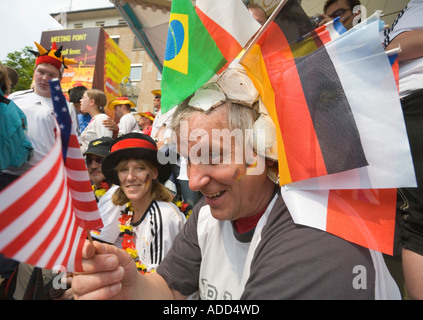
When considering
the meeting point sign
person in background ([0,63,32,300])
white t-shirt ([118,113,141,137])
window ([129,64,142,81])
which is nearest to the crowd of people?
person in background ([0,63,32,300])

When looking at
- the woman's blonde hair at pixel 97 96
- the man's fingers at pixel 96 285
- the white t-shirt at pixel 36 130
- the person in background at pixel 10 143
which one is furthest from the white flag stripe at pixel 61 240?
the woman's blonde hair at pixel 97 96

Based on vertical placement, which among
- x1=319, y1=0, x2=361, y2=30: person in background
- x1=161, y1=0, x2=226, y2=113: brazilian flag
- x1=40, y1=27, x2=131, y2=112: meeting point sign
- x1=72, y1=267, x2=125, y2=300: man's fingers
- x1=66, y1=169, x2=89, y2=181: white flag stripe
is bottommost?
x1=72, y1=267, x2=125, y2=300: man's fingers

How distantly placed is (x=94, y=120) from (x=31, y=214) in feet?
12.3

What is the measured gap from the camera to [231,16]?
115 centimetres

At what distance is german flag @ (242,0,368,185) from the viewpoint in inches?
36.0

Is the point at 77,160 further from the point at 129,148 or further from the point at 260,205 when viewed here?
the point at 129,148

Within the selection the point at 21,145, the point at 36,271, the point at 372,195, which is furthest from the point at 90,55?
the point at 372,195

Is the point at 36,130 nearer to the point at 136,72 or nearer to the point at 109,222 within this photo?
the point at 109,222

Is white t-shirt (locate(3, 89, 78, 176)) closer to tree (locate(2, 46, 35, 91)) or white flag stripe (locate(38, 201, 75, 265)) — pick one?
white flag stripe (locate(38, 201, 75, 265))

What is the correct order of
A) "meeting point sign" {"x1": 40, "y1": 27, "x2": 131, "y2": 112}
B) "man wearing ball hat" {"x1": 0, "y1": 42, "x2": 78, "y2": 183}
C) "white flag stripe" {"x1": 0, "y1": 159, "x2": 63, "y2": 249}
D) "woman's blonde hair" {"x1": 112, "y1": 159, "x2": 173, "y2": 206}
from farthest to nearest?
1. "meeting point sign" {"x1": 40, "y1": 27, "x2": 131, "y2": 112}
2. "woman's blonde hair" {"x1": 112, "y1": 159, "x2": 173, "y2": 206}
3. "man wearing ball hat" {"x1": 0, "y1": 42, "x2": 78, "y2": 183}
4. "white flag stripe" {"x1": 0, "y1": 159, "x2": 63, "y2": 249}

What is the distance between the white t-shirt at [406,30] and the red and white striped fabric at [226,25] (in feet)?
2.38

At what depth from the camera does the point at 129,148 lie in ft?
7.93

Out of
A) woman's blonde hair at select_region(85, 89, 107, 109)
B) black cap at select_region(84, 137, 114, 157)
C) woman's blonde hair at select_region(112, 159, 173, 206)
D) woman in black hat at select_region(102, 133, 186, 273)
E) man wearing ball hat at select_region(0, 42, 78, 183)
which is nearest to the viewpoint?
woman in black hat at select_region(102, 133, 186, 273)

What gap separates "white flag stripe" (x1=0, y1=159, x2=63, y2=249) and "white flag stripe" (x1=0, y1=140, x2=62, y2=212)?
42mm
